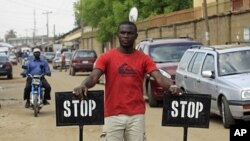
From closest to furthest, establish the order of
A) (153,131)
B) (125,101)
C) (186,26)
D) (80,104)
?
(125,101) < (80,104) < (153,131) < (186,26)

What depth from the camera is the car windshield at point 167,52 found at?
17938 mm

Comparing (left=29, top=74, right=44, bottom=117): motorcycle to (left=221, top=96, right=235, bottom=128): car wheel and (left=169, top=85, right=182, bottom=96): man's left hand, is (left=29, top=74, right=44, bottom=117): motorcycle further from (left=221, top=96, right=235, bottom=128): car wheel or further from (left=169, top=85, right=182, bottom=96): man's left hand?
(left=169, top=85, right=182, bottom=96): man's left hand

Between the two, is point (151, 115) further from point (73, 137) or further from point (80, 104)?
point (80, 104)

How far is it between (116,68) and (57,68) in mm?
48190

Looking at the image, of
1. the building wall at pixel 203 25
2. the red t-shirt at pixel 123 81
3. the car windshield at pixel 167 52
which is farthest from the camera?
the building wall at pixel 203 25

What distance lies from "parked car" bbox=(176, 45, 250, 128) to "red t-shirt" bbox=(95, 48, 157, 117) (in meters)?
5.57

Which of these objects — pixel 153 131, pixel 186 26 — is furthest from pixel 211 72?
pixel 186 26

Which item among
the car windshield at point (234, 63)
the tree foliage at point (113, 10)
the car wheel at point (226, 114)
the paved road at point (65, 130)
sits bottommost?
the paved road at point (65, 130)

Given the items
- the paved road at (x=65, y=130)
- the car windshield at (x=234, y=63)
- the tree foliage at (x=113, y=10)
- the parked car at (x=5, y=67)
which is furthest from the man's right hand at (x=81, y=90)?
the tree foliage at (x=113, y=10)

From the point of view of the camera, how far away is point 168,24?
4288cm

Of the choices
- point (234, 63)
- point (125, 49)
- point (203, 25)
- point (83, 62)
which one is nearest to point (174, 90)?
point (125, 49)

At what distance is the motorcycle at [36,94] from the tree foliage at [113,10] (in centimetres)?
3450

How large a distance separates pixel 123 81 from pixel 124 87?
0.06 metres

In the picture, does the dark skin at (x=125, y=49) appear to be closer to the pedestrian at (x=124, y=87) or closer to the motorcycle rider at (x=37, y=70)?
the pedestrian at (x=124, y=87)
